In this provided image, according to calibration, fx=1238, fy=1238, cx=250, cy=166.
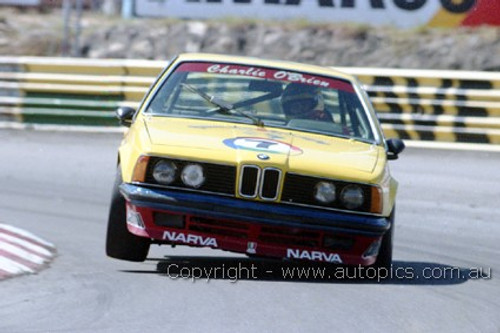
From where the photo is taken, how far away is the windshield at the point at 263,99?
25.1 ft

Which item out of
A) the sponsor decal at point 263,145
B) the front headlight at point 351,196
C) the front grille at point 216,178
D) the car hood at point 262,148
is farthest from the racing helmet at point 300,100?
the front grille at point 216,178

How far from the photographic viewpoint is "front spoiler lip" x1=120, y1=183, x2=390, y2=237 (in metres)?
6.56

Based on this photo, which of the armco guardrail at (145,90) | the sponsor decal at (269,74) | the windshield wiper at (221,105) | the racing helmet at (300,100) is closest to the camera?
the windshield wiper at (221,105)

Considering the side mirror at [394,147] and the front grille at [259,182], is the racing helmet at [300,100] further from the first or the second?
the front grille at [259,182]

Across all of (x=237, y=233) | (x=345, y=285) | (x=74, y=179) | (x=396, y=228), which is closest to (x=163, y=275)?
(x=237, y=233)

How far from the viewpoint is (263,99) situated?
779 cm

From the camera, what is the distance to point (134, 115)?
7789 millimetres

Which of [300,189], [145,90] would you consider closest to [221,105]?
[300,189]

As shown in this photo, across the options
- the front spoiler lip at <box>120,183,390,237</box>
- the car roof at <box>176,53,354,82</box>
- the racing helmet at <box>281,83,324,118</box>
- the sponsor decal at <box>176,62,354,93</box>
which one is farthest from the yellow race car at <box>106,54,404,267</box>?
the car roof at <box>176,53,354,82</box>

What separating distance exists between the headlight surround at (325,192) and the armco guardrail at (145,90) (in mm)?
8827

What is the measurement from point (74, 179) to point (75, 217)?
2337mm

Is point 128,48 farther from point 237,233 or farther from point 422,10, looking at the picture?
point 237,233

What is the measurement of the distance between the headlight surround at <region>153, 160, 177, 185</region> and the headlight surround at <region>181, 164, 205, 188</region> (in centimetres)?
6

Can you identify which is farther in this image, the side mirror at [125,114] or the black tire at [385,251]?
the side mirror at [125,114]
